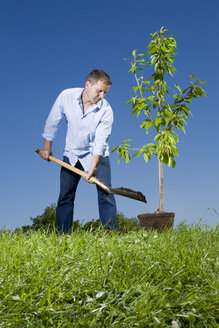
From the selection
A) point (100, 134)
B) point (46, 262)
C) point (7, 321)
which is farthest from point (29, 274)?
point (100, 134)

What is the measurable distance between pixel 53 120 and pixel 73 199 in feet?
3.86

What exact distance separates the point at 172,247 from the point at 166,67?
4.12 meters

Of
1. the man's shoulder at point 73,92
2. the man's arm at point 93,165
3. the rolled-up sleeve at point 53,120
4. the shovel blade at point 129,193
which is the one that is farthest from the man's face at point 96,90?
the shovel blade at point 129,193

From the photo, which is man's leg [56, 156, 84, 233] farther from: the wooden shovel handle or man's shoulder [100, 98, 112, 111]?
man's shoulder [100, 98, 112, 111]

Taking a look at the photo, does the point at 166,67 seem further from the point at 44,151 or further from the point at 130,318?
the point at 130,318

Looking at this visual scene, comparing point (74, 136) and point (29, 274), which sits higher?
point (74, 136)

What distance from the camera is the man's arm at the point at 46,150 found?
5172 mm

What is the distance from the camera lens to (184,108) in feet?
20.6

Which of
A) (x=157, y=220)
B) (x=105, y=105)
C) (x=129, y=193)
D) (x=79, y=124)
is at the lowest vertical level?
(x=157, y=220)

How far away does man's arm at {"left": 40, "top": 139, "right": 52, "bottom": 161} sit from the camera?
517 cm

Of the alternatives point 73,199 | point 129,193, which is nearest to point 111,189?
point 129,193

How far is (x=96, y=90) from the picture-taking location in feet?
16.2

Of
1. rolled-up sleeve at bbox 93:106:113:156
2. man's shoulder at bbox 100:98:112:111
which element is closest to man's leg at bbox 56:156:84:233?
rolled-up sleeve at bbox 93:106:113:156

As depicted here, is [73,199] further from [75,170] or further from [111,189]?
[111,189]
